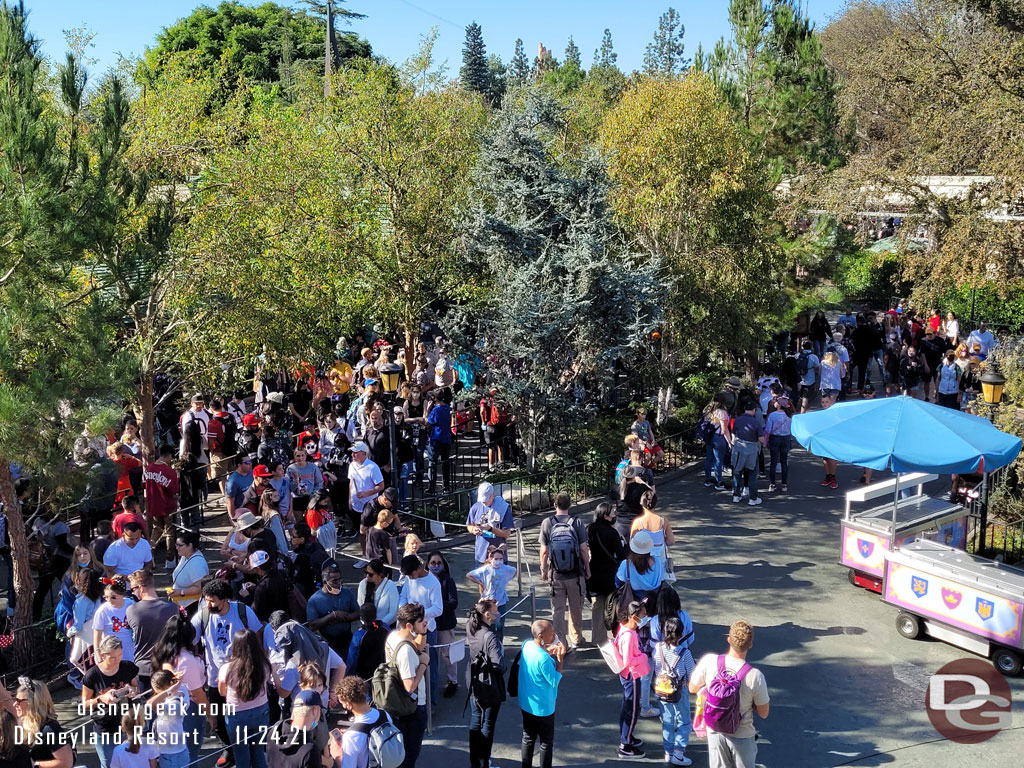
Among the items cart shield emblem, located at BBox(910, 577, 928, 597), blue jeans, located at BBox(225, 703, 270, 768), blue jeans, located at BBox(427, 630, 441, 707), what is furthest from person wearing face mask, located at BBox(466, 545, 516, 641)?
cart shield emblem, located at BBox(910, 577, 928, 597)

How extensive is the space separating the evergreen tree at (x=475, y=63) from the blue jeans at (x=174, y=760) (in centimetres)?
6553

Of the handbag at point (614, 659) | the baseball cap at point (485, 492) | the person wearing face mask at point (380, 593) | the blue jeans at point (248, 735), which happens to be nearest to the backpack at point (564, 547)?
the baseball cap at point (485, 492)

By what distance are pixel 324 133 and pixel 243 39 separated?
1810 inches

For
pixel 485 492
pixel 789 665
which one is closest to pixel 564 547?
pixel 485 492

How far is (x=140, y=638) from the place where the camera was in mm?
7383

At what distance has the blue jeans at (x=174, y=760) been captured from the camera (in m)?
6.55

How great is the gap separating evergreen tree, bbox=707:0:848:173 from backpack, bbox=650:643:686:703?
66.2 ft

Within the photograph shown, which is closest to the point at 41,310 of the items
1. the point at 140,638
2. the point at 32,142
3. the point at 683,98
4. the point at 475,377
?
the point at 32,142

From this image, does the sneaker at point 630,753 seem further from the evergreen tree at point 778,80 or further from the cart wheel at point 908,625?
the evergreen tree at point 778,80

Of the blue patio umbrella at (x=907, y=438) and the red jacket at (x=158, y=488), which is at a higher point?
the blue patio umbrella at (x=907, y=438)

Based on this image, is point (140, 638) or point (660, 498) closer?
point (140, 638)

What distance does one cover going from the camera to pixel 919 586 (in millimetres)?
9773

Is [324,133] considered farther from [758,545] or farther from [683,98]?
[758,545]

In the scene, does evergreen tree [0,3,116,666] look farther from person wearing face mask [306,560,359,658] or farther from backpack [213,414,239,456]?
backpack [213,414,239,456]
